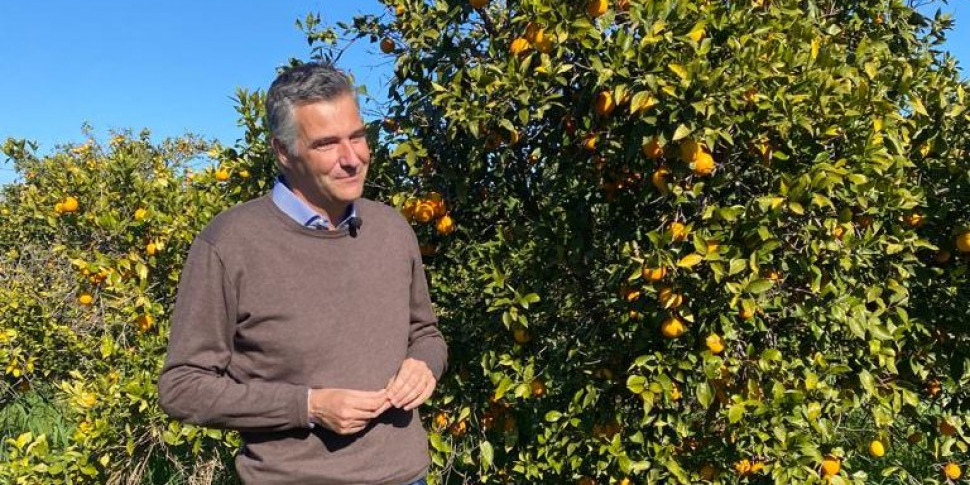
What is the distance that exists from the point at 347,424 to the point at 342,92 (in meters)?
0.71

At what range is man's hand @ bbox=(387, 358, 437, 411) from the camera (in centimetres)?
161

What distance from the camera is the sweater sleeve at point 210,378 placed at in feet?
4.74

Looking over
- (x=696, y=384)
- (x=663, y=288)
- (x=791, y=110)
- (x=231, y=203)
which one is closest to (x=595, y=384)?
(x=696, y=384)

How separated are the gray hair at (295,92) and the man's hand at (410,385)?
0.56 m

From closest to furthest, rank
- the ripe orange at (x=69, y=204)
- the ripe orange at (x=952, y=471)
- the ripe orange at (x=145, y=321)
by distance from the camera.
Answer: the ripe orange at (x=952, y=471), the ripe orange at (x=145, y=321), the ripe orange at (x=69, y=204)

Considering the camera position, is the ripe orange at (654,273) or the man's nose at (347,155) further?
the ripe orange at (654,273)

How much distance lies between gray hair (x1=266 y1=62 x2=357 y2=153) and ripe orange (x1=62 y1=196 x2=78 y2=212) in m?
3.17

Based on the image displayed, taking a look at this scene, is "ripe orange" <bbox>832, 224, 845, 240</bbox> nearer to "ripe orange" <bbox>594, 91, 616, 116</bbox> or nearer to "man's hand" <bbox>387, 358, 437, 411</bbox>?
"ripe orange" <bbox>594, 91, 616, 116</bbox>

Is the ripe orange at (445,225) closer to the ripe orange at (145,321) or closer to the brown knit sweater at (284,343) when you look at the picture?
the brown knit sweater at (284,343)

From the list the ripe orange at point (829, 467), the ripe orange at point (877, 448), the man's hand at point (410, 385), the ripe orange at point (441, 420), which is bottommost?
the ripe orange at point (877, 448)

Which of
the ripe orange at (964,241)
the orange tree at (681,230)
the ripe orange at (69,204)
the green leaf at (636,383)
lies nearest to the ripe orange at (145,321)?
the ripe orange at (69,204)

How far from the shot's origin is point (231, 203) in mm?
3357

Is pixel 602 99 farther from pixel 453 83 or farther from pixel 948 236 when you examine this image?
pixel 948 236

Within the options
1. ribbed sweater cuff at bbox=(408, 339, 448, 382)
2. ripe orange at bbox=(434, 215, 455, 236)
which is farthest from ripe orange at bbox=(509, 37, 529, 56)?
ribbed sweater cuff at bbox=(408, 339, 448, 382)
